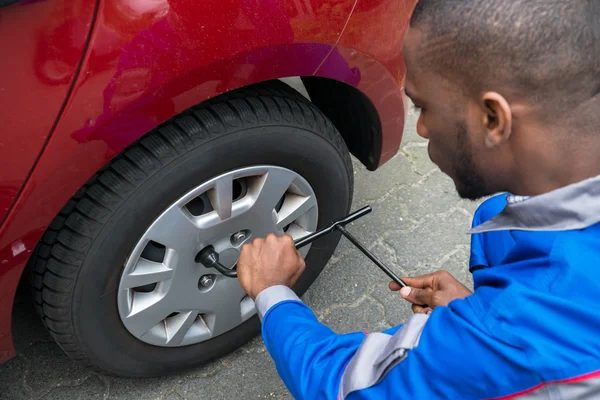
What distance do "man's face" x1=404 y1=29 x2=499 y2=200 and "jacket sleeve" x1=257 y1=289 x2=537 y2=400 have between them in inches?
10.4

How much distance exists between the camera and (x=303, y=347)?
1215 mm

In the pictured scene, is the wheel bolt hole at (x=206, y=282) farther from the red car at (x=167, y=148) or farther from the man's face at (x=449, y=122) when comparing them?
the man's face at (x=449, y=122)

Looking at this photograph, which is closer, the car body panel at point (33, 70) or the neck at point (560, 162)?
the neck at point (560, 162)

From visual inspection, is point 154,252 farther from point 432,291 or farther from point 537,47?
point 537,47

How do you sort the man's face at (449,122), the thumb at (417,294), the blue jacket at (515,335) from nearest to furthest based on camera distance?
the blue jacket at (515,335) → the man's face at (449,122) → the thumb at (417,294)

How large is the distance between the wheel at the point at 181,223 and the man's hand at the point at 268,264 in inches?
8.6

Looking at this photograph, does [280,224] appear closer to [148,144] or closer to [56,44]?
[148,144]

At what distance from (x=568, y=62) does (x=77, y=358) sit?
4.72ft

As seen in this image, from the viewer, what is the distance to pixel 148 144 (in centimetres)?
145

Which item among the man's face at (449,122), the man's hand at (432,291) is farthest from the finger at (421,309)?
the man's face at (449,122)

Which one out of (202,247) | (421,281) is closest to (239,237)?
(202,247)

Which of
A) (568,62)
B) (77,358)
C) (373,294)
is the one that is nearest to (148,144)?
(77,358)

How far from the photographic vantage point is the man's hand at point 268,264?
4.66 feet

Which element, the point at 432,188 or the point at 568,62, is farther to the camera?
the point at 432,188
